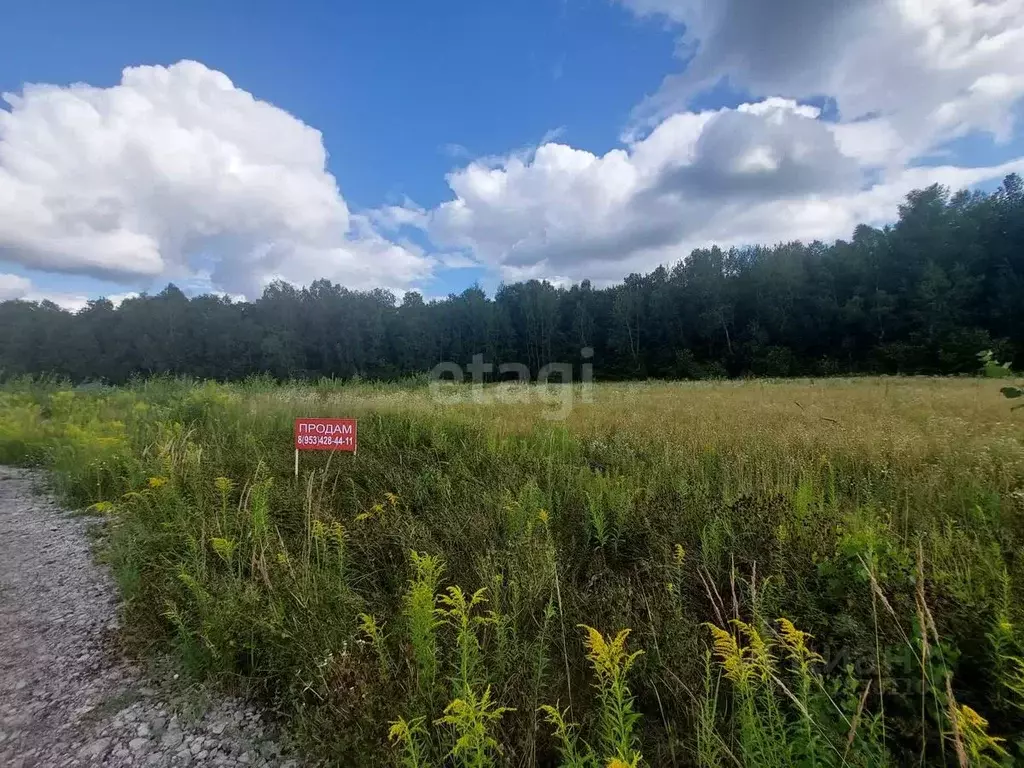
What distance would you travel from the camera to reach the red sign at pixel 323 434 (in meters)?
4.15

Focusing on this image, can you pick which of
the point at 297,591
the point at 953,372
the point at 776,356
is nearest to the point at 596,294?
the point at 776,356

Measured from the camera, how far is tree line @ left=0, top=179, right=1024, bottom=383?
38.4m

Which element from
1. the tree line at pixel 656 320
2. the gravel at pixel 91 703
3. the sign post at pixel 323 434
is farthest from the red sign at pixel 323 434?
the tree line at pixel 656 320

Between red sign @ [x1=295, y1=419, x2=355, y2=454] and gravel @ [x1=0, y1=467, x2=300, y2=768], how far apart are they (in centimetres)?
166

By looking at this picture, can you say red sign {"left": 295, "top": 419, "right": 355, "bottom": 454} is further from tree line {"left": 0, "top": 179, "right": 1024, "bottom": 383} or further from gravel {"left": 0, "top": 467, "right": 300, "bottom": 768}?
tree line {"left": 0, "top": 179, "right": 1024, "bottom": 383}

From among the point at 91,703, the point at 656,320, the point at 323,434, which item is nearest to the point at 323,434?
the point at 323,434

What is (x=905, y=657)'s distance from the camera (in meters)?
1.77

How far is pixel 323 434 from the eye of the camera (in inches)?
165

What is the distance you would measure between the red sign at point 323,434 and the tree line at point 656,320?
3172 centimetres

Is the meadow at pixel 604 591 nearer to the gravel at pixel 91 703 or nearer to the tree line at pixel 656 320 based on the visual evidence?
the gravel at pixel 91 703

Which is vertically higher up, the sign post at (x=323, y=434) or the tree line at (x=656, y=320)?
the tree line at (x=656, y=320)

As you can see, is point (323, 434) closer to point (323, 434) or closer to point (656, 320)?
point (323, 434)

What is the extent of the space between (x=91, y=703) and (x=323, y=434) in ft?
7.41

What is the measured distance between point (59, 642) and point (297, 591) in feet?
4.83
